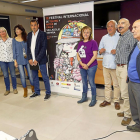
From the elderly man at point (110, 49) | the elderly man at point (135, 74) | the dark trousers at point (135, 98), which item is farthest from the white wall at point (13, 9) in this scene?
the dark trousers at point (135, 98)

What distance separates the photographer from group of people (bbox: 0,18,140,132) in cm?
207

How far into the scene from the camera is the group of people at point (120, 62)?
1.99 metres

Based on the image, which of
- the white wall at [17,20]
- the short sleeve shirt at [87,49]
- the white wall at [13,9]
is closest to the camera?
the short sleeve shirt at [87,49]

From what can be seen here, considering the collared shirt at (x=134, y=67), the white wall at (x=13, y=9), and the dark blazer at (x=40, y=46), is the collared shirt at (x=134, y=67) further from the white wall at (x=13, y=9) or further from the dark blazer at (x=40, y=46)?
the white wall at (x=13, y=9)

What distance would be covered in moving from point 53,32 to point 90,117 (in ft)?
6.46

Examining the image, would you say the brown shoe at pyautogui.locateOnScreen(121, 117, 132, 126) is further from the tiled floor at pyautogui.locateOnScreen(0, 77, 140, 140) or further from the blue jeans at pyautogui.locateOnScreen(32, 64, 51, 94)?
the blue jeans at pyautogui.locateOnScreen(32, 64, 51, 94)

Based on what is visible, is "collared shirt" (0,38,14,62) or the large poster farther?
"collared shirt" (0,38,14,62)

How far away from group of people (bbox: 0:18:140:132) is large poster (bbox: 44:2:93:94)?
227 millimetres

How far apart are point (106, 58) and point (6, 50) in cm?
229

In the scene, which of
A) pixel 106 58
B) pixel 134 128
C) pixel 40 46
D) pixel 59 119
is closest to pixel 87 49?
pixel 106 58

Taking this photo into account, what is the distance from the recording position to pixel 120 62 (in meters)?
2.42

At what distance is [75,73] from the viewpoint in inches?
137

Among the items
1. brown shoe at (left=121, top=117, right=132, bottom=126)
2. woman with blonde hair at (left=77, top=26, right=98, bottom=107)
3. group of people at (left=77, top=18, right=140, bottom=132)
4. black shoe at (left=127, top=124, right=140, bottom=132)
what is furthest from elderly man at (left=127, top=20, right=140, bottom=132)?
woman with blonde hair at (left=77, top=26, right=98, bottom=107)

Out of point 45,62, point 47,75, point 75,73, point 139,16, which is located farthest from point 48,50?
point 139,16
